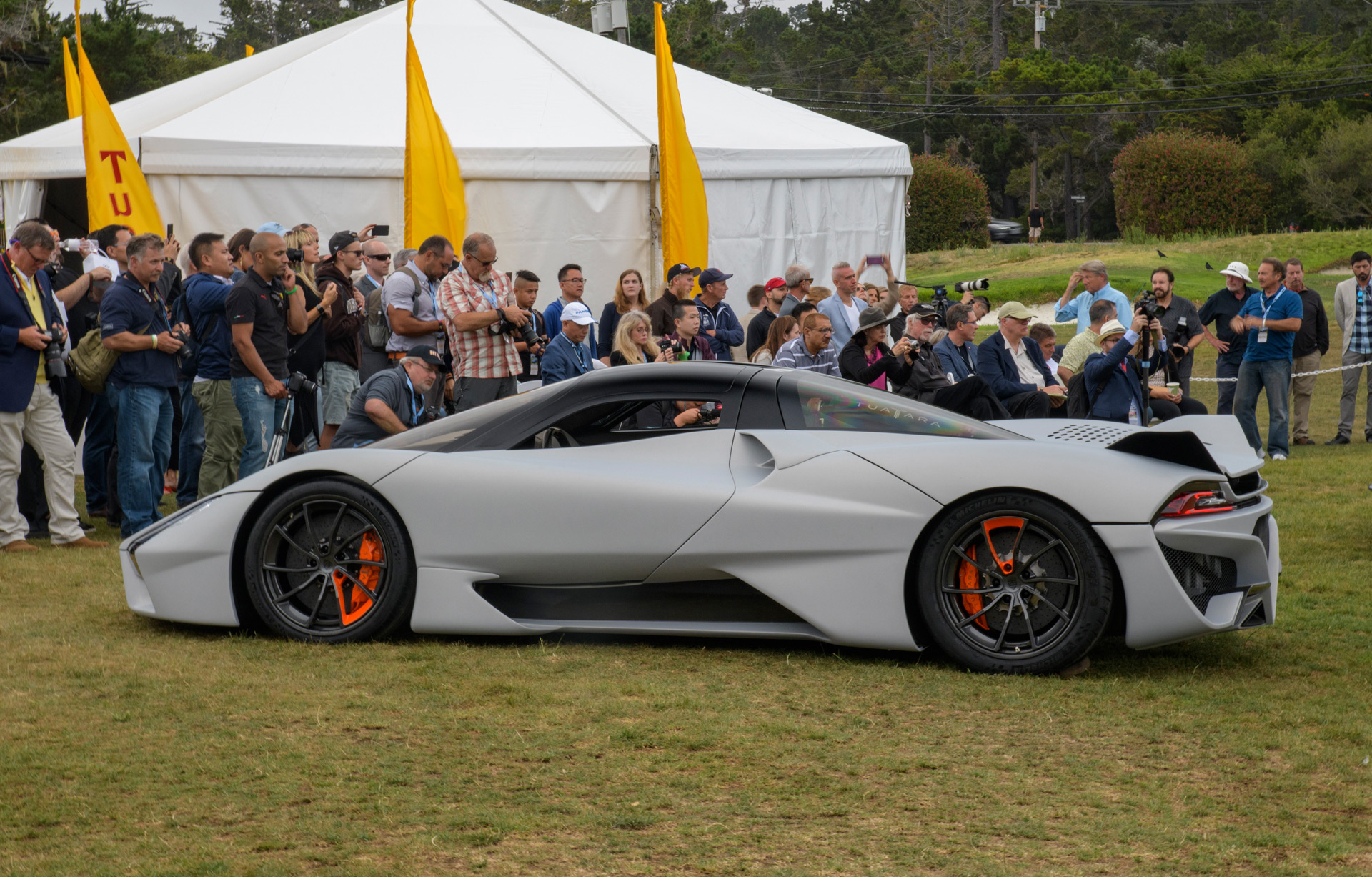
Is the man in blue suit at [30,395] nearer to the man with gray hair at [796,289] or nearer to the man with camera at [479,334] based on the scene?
the man with camera at [479,334]

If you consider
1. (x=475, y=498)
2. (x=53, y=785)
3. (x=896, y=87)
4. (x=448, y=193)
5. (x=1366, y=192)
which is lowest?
(x=53, y=785)

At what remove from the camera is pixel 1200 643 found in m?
5.99

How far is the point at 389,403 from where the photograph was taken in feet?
24.7

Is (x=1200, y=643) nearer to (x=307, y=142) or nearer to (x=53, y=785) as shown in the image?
(x=53, y=785)

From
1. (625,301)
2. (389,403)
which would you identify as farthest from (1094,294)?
(389,403)

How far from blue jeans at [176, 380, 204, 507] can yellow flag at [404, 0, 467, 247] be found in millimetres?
3551

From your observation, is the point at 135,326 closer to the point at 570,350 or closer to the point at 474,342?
the point at 474,342

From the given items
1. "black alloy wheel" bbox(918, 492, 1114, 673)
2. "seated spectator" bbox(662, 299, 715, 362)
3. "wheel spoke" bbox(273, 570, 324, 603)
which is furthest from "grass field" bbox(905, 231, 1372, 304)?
"wheel spoke" bbox(273, 570, 324, 603)

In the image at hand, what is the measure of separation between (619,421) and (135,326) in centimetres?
402

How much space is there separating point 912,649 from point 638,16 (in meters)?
57.9

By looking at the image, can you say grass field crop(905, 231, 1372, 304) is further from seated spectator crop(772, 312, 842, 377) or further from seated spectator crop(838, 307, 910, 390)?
seated spectator crop(772, 312, 842, 377)

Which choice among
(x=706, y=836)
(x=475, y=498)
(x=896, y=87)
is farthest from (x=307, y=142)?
(x=896, y=87)

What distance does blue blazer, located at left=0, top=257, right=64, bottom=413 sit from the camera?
7.93 metres

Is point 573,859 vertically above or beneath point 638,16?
beneath
